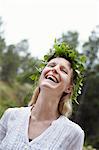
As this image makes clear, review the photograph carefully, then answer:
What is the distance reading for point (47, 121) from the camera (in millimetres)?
2609

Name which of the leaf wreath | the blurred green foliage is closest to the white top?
the leaf wreath

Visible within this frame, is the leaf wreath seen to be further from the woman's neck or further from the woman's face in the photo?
the woman's neck

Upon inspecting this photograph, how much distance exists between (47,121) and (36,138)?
0.15m

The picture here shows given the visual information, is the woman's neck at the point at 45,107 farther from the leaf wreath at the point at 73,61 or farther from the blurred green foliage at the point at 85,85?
the blurred green foliage at the point at 85,85

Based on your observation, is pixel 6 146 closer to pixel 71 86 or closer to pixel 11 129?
pixel 11 129

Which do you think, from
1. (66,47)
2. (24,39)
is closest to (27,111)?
(66,47)

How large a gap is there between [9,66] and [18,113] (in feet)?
112

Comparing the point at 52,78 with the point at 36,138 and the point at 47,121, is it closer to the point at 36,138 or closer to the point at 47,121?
the point at 47,121

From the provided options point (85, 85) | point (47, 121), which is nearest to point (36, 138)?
point (47, 121)

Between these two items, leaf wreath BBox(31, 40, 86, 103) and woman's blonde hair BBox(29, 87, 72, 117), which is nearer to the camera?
woman's blonde hair BBox(29, 87, 72, 117)

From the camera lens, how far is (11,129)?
8.42ft

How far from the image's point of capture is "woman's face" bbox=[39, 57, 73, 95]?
8.53 ft

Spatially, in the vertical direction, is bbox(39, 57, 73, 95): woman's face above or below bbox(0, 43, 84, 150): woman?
above

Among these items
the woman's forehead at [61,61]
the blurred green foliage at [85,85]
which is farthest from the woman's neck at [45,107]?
the blurred green foliage at [85,85]
